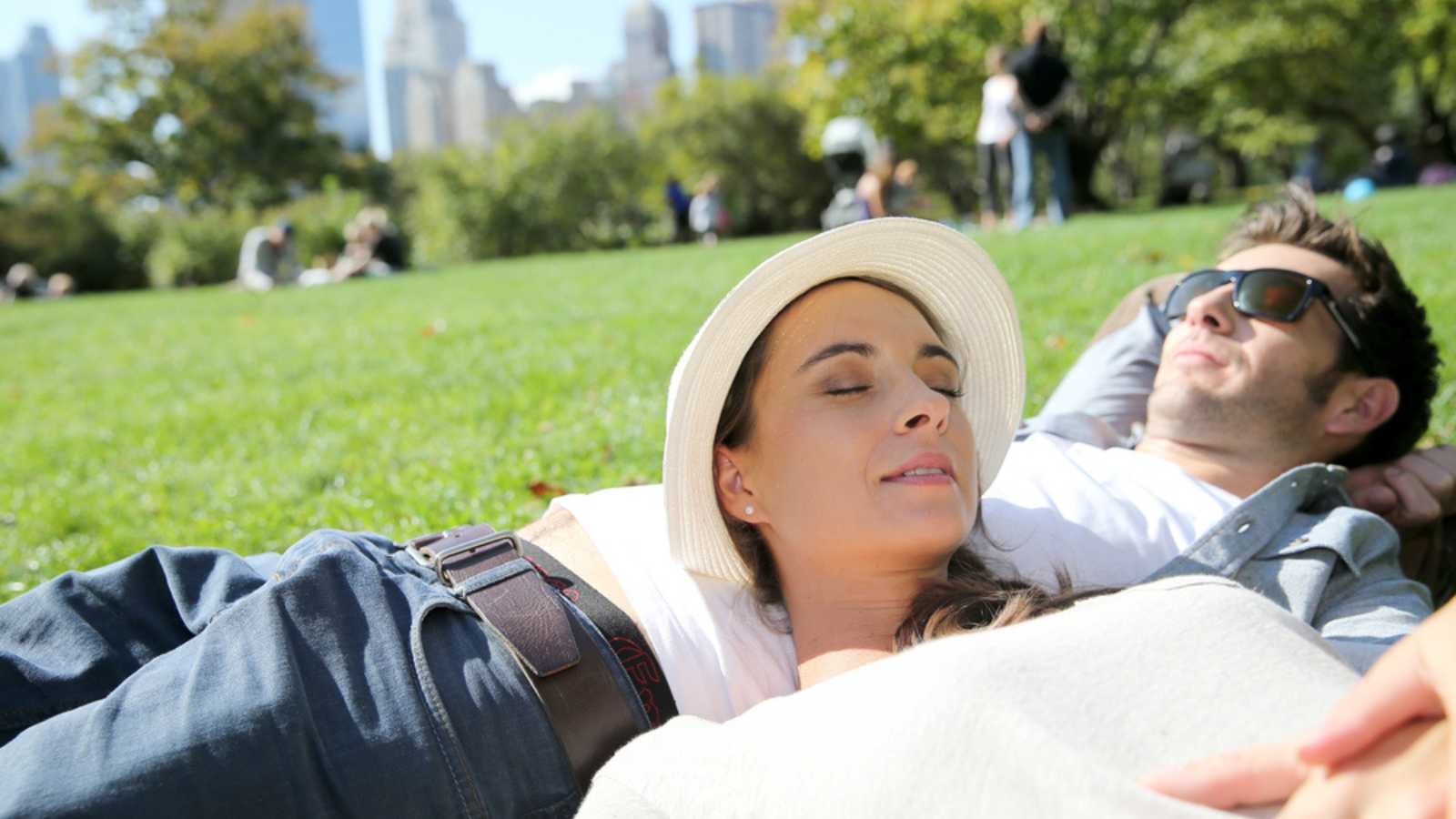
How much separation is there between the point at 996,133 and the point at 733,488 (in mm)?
14491

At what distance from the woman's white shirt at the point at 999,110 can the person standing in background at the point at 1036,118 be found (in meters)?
0.14

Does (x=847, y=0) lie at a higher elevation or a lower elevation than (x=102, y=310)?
higher

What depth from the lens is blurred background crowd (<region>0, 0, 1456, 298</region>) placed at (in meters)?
26.6

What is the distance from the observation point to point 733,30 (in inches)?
4136

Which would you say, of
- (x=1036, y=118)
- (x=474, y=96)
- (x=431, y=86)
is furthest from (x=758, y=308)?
(x=431, y=86)

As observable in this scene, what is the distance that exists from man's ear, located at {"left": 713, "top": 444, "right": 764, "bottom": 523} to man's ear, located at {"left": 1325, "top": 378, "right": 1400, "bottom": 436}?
1.79 meters

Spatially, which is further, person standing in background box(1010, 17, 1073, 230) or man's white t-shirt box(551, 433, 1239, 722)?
person standing in background box(1010, 17, 1073, 230)

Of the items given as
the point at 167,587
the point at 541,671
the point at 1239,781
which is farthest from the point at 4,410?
the point at 1239,781

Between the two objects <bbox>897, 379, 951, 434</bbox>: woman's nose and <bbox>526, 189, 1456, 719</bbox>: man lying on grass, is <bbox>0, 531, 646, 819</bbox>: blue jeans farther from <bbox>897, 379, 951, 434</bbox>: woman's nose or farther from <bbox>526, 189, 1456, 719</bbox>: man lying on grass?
<bbox>897, 379, 951, 434</bbox>: woman's nose

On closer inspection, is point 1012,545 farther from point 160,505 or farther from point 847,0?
point 847,0

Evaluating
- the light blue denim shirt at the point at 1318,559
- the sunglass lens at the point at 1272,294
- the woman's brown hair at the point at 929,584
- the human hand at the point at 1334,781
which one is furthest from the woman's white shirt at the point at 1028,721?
the sunglass lens at the point at 1272,294

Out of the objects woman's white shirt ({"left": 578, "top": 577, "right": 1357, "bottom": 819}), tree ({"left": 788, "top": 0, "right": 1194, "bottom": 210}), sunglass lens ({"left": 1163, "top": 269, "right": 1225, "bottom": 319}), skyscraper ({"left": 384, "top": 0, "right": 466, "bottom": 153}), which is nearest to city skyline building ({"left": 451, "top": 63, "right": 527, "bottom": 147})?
skyscraper ({"left": 384, "top": 0, "right": 466, "bottom": 153})

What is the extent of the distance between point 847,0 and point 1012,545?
2753 cm

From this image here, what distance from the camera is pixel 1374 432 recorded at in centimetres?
338
